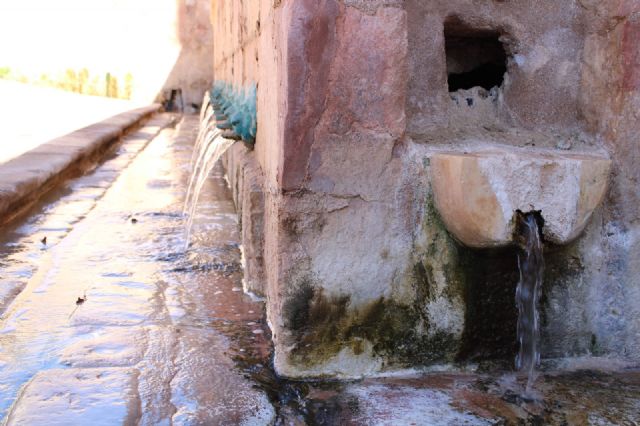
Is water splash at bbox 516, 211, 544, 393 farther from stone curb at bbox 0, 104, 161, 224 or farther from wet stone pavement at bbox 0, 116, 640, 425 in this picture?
stone curb at bbox 0, 104, 161, 224

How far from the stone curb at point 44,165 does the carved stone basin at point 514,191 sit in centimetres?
250

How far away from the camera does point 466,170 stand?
167cm

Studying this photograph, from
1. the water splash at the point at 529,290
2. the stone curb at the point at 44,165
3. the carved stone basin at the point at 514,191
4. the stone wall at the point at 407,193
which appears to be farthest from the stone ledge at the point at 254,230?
the stone curb at the point at 44,165

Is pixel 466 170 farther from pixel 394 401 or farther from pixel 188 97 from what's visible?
pixel 188 97

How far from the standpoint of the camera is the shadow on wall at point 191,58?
14.1m

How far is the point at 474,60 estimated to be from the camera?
7.68 ft

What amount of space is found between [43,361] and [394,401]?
0.96 m

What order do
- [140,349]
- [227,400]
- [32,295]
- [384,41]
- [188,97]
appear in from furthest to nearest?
[188,97]
[32,295]
[140,349]
[384,41]
[227,400]

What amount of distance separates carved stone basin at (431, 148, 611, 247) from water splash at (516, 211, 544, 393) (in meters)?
0.03

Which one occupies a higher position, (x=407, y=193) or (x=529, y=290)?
(x=407, y=193)

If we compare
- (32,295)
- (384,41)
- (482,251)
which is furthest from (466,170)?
(32,295)

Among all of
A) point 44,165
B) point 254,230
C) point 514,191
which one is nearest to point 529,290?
A: point 514,191

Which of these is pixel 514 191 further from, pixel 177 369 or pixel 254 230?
pixel 177 369

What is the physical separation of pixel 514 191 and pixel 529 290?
31cm
